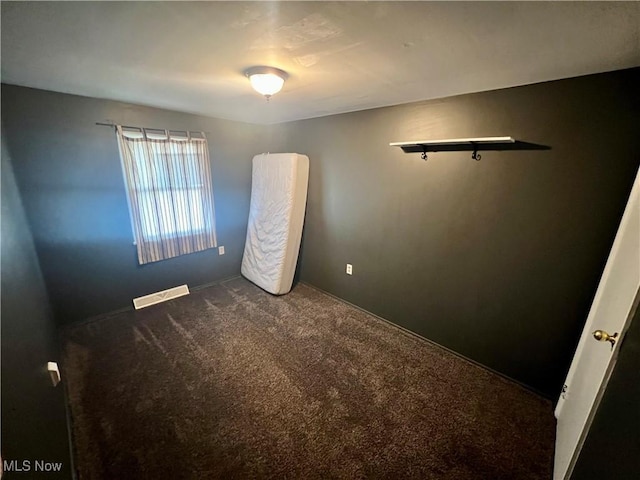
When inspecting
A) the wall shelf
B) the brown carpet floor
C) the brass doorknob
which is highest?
the wall shelf

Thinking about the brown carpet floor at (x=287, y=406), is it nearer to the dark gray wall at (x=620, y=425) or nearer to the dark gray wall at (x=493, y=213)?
the dark gray wall at (x=493, y=213)

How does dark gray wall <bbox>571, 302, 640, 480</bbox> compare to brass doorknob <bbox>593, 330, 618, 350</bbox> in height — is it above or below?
below

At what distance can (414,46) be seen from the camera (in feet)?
4.06

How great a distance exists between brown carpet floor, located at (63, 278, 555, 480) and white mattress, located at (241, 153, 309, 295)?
0.75m

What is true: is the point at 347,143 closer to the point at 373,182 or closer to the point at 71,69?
the point at 373,182

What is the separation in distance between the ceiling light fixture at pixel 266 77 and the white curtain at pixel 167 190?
1.66m

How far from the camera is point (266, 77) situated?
159 cm

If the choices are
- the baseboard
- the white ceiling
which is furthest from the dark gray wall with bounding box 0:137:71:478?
the baseboard

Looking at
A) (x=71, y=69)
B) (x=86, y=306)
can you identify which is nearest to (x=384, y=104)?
(x=71, y=69)

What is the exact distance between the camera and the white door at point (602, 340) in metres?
1.10

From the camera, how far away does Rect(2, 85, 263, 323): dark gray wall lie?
2.13 meters

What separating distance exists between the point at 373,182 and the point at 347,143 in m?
0.53

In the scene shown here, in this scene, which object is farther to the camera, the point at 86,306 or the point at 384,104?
the point at 86,306

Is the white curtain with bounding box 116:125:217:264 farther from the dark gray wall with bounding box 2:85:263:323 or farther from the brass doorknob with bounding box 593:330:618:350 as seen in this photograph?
the brass doorknob with bounding box 593:330:618:350
